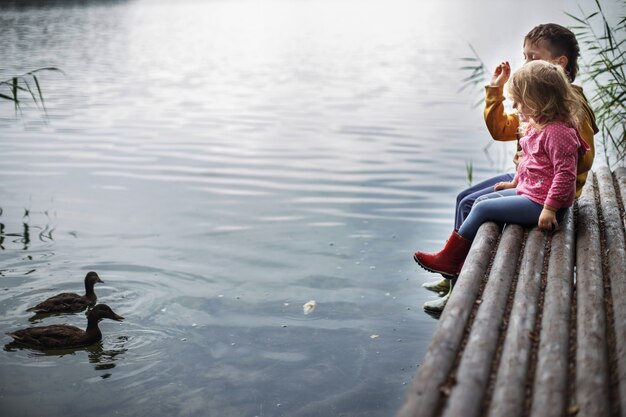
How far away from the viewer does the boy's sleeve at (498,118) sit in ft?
16.3

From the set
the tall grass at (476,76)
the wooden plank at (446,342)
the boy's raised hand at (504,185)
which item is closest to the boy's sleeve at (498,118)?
the boy's raised hand at (504,185)

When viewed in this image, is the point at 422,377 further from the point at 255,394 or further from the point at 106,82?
the point at 106,82

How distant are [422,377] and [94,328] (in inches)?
126

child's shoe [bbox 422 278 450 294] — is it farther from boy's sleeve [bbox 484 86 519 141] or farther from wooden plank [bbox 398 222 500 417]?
wooden plank [bbox 398 222 500 417]

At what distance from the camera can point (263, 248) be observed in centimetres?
738

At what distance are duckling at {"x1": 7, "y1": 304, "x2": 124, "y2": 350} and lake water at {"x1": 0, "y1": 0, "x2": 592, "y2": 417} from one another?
0.09m

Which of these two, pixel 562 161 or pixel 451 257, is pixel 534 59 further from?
pixel 451 257

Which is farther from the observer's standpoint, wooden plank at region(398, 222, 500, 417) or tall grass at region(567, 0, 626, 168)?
tall grass at region(567, 0, 626, 168)

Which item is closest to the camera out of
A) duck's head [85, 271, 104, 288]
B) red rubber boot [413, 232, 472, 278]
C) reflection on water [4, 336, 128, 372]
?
red rubber boot [413, 232, 472, 278]

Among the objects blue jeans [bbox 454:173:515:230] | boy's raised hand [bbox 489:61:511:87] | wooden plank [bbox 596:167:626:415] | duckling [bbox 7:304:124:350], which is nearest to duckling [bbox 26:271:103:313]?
duckling [bbox 7:304:124:350]

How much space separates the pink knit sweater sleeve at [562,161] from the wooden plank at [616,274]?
35cm

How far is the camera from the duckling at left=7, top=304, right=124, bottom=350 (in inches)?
204

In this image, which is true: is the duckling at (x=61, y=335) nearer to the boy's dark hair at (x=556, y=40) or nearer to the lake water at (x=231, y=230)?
the lake water at (x=231, y=230)

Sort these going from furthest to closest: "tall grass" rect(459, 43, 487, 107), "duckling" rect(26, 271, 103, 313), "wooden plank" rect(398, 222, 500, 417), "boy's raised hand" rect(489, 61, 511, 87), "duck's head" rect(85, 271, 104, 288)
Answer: "tall grass" rect(459, 43, 487, 107) → "duck's head" rect(85, 271, 104, 288) → "duckling" rect(26, 271, 103, 313) → "boy's raised hand" rect(489, 61, 511, 87) → "wooden plank" rect(398, 222, 500, 417)
